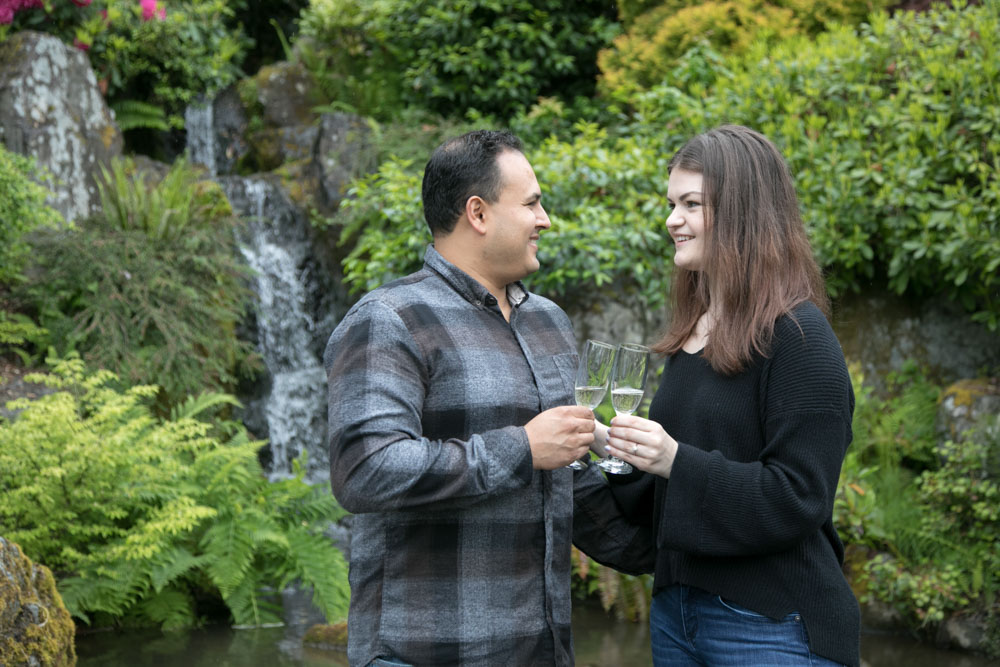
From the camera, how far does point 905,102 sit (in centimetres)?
654

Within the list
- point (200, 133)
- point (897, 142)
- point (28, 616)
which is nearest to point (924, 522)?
point (897, 142)

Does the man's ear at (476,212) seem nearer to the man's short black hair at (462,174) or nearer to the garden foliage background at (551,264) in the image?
the man's short black hair at (462,174)

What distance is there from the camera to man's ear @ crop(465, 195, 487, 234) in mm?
2385

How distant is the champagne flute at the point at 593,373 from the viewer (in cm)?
224

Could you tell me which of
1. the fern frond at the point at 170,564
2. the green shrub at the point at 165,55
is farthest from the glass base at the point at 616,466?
the green shrub at the point at 165,55

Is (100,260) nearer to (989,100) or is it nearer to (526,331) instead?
(526,331)

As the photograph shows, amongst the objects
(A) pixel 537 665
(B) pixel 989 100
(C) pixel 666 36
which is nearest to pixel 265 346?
(C) pixel 666 36

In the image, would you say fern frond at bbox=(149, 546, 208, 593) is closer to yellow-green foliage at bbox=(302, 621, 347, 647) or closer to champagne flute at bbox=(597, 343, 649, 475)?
yellow-green foliage at bbox=(302, 621, 347, 647)

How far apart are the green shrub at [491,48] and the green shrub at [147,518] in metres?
5.37

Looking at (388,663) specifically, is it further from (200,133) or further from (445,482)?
(200,133)

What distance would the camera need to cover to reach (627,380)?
7.54ft

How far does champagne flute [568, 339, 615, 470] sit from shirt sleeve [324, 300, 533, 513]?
0.68 ft

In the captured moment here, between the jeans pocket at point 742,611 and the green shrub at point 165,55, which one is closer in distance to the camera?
the jeans pocket at point 742,611

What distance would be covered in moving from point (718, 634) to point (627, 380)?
635 millimetres
